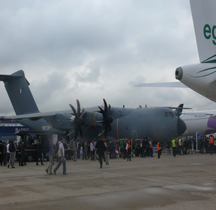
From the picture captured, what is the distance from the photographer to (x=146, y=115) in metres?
22.6

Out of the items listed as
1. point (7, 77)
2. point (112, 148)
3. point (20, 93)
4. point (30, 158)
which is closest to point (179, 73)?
point (112, 148)

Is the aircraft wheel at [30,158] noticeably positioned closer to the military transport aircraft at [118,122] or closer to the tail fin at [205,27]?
the military transport aircraft at [118,122]

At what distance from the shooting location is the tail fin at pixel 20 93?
Answer: 2648cm

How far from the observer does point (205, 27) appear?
31.3 feet

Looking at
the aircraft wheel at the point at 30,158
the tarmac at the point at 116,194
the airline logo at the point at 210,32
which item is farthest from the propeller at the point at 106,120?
the airline logo at the point at 210,32

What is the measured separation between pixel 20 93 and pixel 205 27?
2038 cm

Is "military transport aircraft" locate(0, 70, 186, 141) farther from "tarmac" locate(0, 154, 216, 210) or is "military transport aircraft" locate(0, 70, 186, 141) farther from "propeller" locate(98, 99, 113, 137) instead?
"tarmac" locate(0, 154, 216, 210)

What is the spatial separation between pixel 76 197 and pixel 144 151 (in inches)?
563

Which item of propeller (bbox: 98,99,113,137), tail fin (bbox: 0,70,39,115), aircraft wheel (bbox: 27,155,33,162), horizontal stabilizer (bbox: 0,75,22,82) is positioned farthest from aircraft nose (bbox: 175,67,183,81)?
horizontal stabilizer (bbox: 0,75,22,82)

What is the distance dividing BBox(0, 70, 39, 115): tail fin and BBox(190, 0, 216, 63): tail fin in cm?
1979

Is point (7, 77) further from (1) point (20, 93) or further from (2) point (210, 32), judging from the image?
(2) point (210, 32)

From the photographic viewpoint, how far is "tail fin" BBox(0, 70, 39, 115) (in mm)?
26484

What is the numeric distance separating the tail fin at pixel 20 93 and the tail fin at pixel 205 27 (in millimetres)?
19789

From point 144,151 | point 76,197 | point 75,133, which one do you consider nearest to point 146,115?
point 144,151
